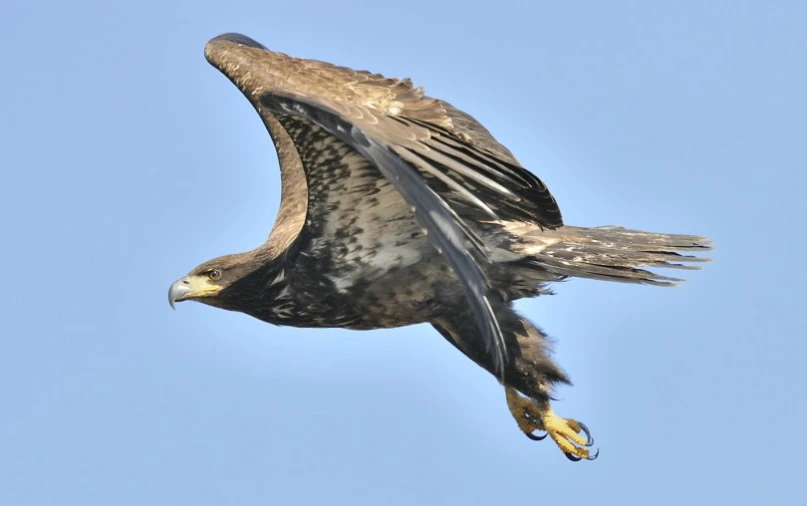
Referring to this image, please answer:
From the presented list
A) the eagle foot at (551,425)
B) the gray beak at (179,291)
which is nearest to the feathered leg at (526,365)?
the eagle foot at (551,425)

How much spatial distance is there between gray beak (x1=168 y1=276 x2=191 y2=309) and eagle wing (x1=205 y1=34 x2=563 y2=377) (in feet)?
2.77

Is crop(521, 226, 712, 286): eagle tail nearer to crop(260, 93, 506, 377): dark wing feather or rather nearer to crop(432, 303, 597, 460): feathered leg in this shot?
crop(432, 303, 597, 460): feathered leg

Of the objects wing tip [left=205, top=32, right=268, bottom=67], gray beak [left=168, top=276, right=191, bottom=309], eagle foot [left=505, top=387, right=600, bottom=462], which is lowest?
eagle foot [left=505, top=387, right=600, bottom=462]

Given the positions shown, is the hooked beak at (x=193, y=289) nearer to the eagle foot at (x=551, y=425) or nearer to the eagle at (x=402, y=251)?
the eagle at (x=402, y=251)

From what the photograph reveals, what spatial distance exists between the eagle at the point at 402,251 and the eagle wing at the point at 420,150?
0.05 ft

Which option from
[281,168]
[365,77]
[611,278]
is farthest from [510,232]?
[281,168]

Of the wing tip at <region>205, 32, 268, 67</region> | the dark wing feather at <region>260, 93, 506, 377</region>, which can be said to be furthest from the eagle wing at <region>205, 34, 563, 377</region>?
the wing tip at <region>205, 32, 268, 67</region>

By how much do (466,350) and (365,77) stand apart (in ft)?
6.14

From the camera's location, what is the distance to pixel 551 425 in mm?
10266

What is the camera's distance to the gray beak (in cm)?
987

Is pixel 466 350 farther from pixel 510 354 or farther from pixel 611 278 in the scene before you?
pixel 611 278

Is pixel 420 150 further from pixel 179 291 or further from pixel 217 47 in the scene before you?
pixel 217 47

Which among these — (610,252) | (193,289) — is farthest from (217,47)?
(610,252)

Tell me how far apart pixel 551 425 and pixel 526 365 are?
596mm
